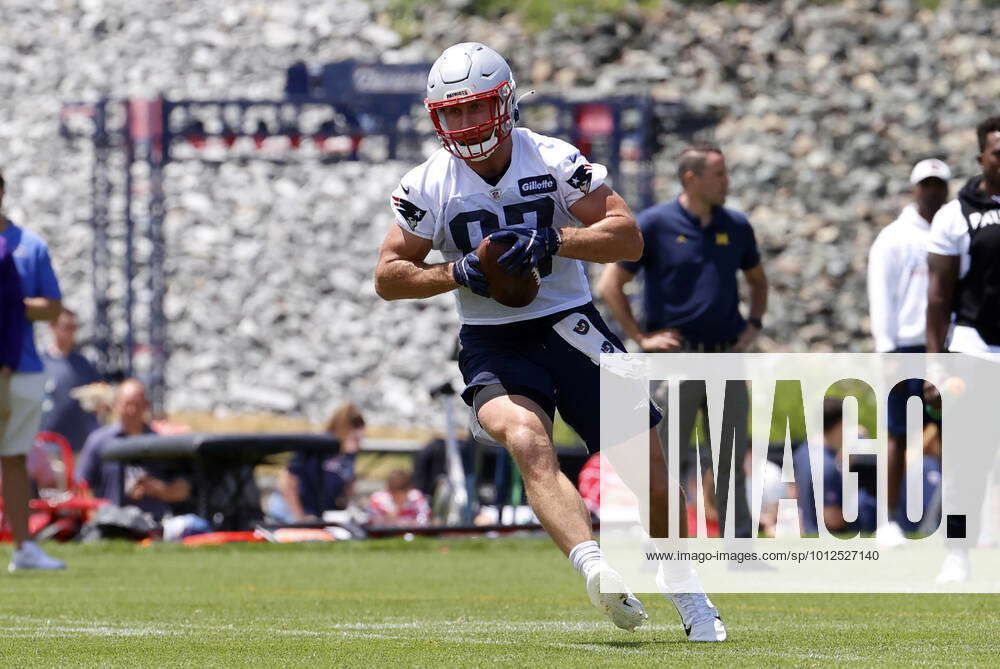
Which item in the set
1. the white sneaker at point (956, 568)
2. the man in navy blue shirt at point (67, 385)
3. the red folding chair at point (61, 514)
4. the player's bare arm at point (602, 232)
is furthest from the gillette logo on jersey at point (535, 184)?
the man in navy blue shirt at point (67, 385)

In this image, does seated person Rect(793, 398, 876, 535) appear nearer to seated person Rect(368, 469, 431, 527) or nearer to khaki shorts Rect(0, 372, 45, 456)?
seated person Rect(368, 469, 431, 527)

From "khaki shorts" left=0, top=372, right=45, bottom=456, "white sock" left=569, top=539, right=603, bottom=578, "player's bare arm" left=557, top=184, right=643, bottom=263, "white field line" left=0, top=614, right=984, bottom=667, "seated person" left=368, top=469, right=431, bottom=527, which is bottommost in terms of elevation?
"seated person" left=368, top=469, right=431, bottom=527

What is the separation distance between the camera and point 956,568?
888 centimetres

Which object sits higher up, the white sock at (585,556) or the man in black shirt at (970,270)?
the man in black shirt at (970,270)

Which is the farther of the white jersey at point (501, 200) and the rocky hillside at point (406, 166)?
the rocky hillside at point (406, 166)

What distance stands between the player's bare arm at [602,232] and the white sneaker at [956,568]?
3.06 metres

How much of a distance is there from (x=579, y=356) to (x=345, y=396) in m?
22.9

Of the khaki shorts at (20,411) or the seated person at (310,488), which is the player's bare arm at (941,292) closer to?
the khaki shorts at (20,411)

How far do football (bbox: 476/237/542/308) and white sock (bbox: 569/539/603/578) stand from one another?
0.80 meters

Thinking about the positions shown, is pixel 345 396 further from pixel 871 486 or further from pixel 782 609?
pixel 782 609

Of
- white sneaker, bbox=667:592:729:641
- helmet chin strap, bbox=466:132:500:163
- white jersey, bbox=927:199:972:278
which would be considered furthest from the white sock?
white jersey, bbox=927:199:972:278

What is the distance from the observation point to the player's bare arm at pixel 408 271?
253 inches

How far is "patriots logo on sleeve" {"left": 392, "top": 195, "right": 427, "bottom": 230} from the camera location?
6.58m

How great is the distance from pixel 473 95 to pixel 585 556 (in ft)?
4.96
